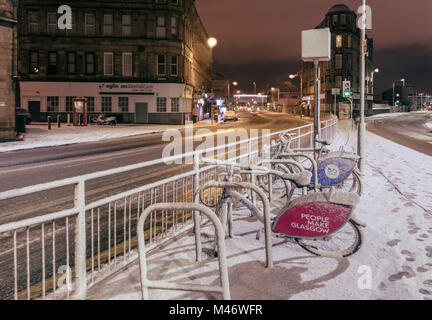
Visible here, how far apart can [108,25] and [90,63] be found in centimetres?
457

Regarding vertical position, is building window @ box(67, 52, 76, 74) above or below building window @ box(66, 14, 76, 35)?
below

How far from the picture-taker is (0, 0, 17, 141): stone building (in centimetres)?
2233

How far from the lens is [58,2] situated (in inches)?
1837

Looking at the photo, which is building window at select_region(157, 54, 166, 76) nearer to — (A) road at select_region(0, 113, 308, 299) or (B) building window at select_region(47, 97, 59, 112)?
(B) building window at select_region(47, 97, 59, 112)

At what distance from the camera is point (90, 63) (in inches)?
1879

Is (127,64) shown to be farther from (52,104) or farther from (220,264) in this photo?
(220,264)

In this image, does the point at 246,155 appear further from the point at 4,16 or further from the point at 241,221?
the point at 4,16

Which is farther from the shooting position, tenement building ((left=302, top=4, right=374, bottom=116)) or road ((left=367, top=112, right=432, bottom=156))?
tenement building ((left=302, top=4, right=374, bottom=116))

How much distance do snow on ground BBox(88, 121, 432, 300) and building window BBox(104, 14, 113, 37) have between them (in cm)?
4449

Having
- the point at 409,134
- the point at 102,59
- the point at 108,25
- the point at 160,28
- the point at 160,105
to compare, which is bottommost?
the point at 409,134

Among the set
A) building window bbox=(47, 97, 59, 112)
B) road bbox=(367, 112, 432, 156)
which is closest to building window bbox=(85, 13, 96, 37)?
building window bbox=(47, 97, 59, 112)

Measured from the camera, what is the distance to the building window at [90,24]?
4725 centimetres

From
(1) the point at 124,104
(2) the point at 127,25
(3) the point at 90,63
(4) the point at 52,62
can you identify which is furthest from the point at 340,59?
(4) the point at 52,62
